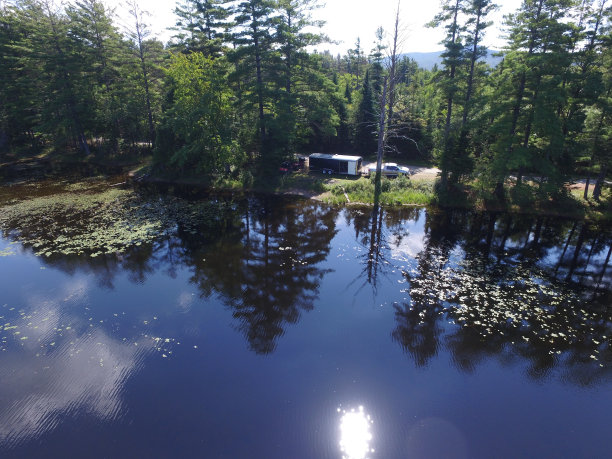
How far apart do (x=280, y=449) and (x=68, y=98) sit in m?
39.7

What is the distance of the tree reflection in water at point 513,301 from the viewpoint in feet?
33.7

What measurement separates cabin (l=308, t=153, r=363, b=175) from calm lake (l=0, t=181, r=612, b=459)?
470 inches

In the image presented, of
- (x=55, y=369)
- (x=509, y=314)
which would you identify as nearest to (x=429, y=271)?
(x=509, y=314)

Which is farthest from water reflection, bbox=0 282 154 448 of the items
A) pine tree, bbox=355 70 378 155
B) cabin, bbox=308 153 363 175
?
pine tree, bbox=355 70 378 155

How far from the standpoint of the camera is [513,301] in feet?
41.8

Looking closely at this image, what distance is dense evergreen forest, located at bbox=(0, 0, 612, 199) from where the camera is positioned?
2058cm

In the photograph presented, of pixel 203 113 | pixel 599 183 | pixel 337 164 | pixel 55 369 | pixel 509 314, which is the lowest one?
pixel 55 369

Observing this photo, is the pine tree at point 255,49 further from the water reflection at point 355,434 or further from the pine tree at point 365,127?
the water reflection at point 355,434

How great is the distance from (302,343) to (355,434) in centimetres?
329

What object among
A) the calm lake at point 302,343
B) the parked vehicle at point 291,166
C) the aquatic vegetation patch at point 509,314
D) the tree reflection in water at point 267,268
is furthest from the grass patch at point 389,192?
the aquatic vegetation patch at point 509,314

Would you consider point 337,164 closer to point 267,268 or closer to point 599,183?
point 267,268

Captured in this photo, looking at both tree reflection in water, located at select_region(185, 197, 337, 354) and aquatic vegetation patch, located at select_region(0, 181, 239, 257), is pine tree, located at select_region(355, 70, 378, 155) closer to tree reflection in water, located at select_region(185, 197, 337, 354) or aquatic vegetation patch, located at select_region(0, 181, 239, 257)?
tree reflection in water, located at select_region(185, 197, 337, 354)

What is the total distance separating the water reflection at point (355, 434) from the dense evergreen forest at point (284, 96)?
777 inches

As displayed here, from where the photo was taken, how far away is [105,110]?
3409 cm
